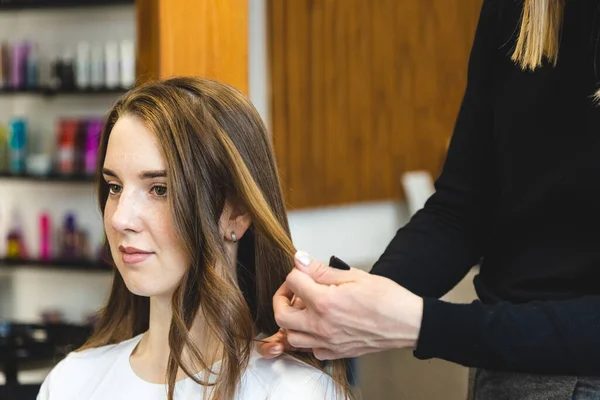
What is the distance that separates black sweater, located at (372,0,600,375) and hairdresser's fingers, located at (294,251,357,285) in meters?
0.12

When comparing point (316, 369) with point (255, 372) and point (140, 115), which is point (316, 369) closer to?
point (255, 372)

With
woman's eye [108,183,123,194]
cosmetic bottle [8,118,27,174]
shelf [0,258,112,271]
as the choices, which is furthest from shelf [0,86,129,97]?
woman's eye [108,183,123,194]

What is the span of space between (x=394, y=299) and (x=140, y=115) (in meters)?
0.56

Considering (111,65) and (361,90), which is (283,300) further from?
(111,65)

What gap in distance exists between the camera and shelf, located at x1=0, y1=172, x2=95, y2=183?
4.63 meters

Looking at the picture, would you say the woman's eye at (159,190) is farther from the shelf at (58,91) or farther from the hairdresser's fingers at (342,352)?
the shelf at (58,91)

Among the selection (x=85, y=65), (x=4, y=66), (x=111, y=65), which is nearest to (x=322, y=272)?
(x=111, y=65)

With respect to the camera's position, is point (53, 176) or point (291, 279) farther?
point (53, 176)

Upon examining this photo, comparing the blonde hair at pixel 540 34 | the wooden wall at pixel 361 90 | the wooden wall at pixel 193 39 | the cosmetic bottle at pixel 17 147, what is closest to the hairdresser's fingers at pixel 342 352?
the blonde hair at pixel 540 34

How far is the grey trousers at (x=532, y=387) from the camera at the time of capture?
1171 millimetres

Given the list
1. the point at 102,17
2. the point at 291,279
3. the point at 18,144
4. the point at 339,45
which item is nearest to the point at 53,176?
the point at 18,144

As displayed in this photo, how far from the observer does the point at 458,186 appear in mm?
1438

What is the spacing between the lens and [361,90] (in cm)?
378

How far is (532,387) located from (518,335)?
0.58 feet
